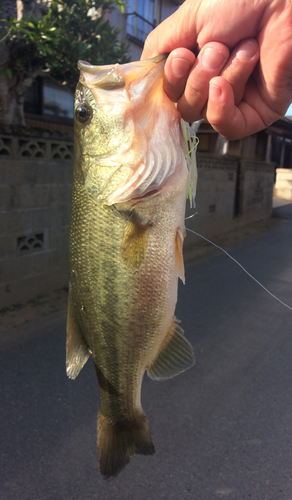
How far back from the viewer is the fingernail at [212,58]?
119 centimetres

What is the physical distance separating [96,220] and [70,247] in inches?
6.0

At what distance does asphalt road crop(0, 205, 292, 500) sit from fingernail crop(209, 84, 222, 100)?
2.40m

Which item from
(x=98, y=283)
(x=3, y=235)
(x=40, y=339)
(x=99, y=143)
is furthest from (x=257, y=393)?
(x=3, y=235)

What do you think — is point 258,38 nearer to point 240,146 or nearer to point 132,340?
point 132,340

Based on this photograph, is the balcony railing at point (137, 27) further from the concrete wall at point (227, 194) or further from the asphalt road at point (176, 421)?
the asphalt road at point (176, 421)

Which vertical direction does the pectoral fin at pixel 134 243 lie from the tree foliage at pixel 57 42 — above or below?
below

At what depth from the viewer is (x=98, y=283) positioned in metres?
1.30

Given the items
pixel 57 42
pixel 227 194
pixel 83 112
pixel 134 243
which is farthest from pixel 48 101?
pixel 134 243

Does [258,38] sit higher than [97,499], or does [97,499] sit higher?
[258,38]

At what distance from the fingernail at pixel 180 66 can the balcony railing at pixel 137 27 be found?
11.9m

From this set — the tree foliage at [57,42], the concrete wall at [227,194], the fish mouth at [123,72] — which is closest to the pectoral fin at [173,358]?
the fish mouth at [123,72]

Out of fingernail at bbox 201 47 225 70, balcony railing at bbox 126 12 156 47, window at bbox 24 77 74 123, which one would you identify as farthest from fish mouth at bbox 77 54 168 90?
balcony railing at bbox 126 12 156 47

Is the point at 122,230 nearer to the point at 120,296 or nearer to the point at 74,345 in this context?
the point at 120,296

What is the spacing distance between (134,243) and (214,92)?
55 centimetres
